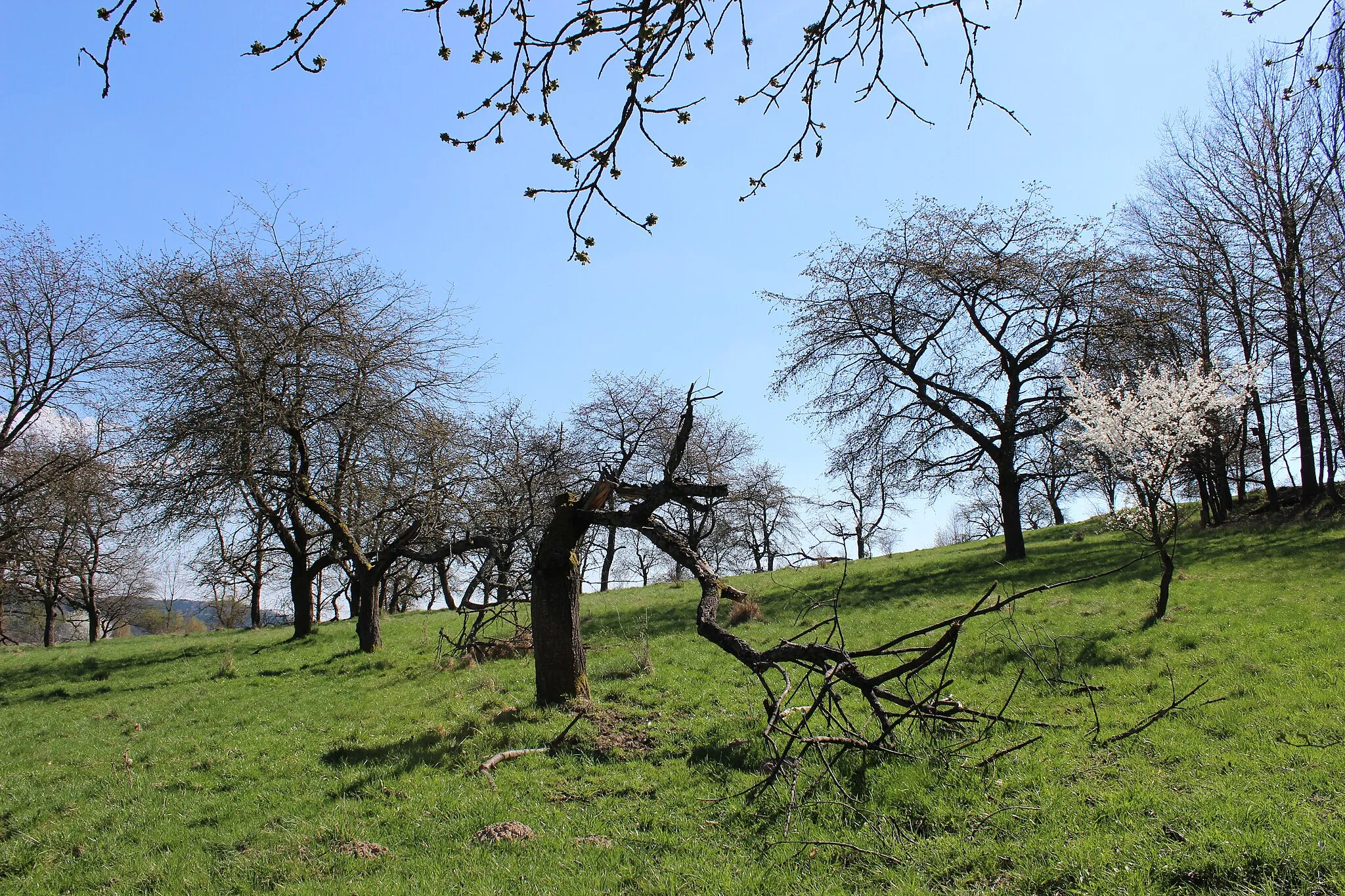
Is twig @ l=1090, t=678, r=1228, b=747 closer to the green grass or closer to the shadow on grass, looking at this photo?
the green grass

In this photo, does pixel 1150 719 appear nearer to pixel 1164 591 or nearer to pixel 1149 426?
pixel 1164 591

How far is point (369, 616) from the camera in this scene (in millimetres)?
15727

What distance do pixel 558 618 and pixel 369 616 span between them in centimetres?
881

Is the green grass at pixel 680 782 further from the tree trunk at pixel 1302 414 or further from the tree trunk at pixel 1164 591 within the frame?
the tree trunk at pixel 1302 414

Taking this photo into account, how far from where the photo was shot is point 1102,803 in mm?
4836

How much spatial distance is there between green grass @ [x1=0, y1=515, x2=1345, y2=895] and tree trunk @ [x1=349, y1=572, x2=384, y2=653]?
2.58m

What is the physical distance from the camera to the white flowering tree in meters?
13.6

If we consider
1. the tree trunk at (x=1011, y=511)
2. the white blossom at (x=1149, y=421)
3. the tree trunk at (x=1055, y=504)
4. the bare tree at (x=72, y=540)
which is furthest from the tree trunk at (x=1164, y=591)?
the tree trunk at (x=1055, y=504)

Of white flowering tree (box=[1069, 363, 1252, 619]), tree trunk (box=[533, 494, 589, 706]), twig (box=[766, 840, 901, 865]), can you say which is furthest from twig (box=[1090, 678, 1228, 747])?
tree trunk (box=[533, 494, 589, 706])

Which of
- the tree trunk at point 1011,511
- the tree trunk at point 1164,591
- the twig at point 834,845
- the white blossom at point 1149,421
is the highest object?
the white blossom at point 1149,421

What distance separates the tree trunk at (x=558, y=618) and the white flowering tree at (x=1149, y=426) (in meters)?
9.49

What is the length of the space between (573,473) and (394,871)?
25.3 meters

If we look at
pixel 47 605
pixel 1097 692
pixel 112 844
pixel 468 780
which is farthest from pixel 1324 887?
pixel 47 605

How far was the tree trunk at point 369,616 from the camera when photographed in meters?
15.6
